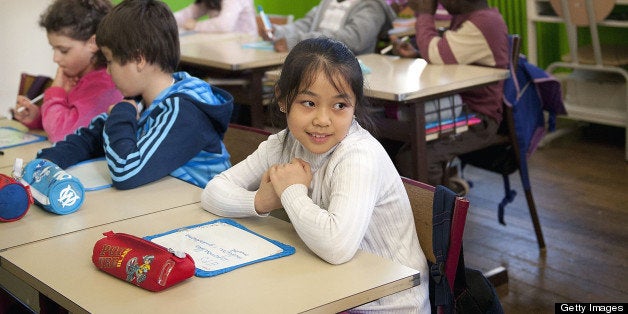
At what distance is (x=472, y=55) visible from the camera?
3.26 m

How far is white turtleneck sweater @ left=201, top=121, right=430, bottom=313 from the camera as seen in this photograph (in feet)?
4.85

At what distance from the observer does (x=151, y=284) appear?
133cm

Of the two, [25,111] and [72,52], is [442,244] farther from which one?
[25,111]

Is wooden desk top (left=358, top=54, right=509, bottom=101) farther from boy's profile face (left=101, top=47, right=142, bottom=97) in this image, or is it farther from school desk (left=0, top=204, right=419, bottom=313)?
school desk (left=0, top=204, right=419, bottom=313)

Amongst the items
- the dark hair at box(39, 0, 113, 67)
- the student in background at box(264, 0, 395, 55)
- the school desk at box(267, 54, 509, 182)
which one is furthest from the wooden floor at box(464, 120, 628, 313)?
the dark hair at box(39, 0, 113, 67)

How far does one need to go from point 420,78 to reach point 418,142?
0.27m

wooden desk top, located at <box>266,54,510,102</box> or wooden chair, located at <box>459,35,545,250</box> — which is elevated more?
wooden desk top, located at <box>266,54,510,102</box>

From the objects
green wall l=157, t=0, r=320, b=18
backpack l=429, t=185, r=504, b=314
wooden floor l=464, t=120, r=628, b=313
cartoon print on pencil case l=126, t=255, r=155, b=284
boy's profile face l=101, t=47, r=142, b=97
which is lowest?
wooden floor l=464, t=120, r=628, b=313

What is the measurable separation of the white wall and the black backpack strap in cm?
467

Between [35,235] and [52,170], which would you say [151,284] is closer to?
[35,235]

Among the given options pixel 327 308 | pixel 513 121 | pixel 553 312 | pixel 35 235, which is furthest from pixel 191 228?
pixel 513 121

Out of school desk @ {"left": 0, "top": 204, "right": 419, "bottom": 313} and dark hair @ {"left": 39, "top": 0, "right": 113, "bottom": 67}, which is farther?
dark hair @ {"left": 39, "top": 0, "right": 113, "bottom": 67}

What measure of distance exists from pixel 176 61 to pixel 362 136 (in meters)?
0.77

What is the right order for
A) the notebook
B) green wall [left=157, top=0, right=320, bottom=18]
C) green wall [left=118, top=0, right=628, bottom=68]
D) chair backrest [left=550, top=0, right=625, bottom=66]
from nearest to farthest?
the notebook, chair backrest [left=550, top=0, right=625, bottom=66], green wall [left=118, top=0, right=628, bottom=68], green wall [left=157, top=0, right=320, bottom=18]
